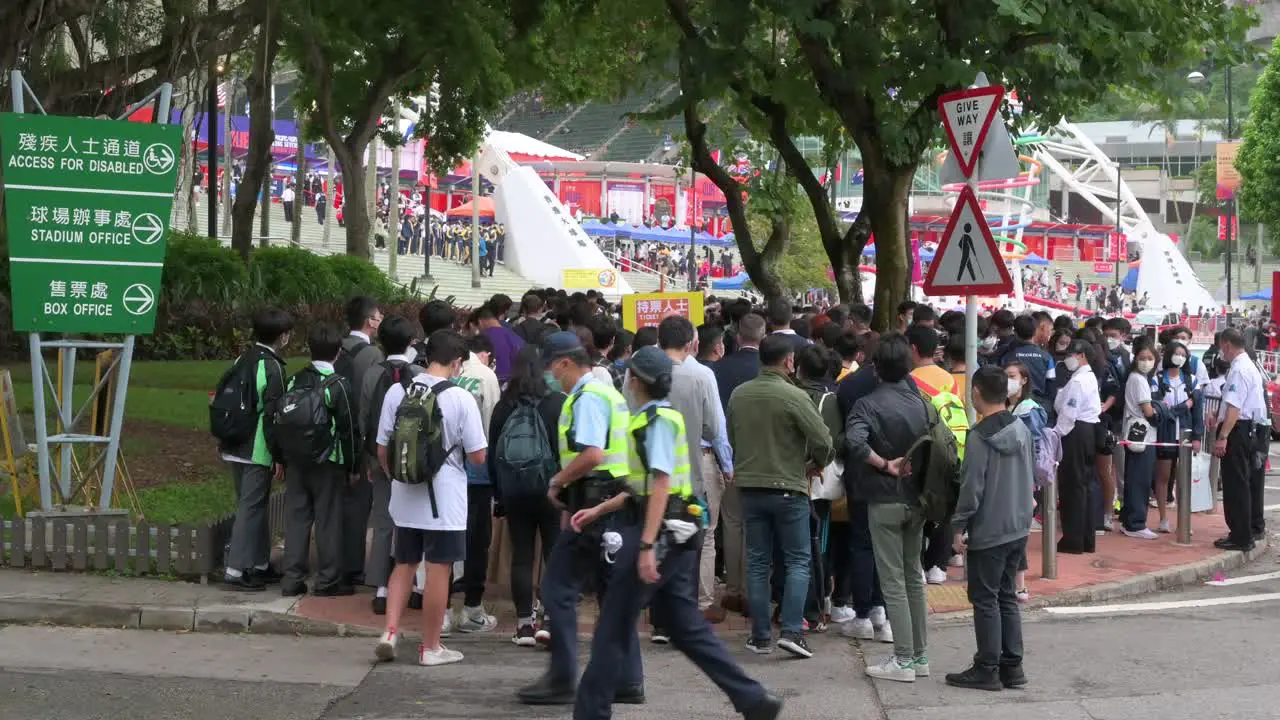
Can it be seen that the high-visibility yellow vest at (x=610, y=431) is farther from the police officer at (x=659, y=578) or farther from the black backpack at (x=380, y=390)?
the black backpack at (x=380, y=390)

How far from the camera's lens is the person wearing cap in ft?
38.2

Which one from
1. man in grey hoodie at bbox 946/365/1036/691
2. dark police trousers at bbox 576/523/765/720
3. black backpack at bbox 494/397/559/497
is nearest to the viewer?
dark police trousers at bbox 576/523/765/720

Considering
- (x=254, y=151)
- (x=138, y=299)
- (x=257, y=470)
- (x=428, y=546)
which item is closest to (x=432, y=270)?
(x=254, y=151)

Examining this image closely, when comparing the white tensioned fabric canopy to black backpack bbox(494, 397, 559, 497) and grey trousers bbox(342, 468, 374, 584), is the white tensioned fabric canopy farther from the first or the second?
black backpack bbox(494, 397, 559, 497)

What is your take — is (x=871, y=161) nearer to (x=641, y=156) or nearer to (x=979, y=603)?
(x=979, y=603)

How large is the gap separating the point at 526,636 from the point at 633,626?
A: 2260mm

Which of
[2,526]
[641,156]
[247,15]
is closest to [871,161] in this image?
[247,15]

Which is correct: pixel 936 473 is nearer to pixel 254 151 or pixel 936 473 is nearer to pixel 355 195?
pixel 254 151

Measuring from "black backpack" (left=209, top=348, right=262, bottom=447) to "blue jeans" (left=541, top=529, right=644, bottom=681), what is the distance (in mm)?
3213

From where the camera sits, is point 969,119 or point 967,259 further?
point 969,119

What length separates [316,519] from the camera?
31.3ft

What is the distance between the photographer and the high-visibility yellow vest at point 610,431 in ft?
23.4

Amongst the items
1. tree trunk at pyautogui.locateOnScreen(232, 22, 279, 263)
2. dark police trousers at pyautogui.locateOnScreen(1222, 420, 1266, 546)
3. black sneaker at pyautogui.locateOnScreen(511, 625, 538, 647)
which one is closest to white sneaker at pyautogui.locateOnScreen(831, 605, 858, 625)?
black sneaker at pyautogui.locateOnScreen(511, 625, 538, 647)

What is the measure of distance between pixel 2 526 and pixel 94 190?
90.1 inches
